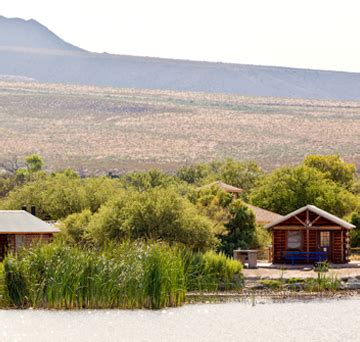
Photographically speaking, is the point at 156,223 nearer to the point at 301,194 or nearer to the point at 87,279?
the point at 87,279

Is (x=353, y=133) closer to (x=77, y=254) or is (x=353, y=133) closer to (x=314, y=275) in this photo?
(x=314, y=275)

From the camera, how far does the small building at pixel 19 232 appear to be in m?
70.3

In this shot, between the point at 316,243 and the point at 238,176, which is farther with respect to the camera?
the point at 238,176

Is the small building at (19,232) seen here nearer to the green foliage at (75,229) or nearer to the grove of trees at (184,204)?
the grove of trees at (184,204)

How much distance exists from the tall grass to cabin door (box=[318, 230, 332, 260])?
999 inches

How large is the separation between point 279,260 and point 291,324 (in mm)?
25991

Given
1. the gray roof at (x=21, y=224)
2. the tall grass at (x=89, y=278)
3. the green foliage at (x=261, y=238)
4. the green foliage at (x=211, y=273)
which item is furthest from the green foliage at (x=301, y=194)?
the tall grass at (x=89, y=278)

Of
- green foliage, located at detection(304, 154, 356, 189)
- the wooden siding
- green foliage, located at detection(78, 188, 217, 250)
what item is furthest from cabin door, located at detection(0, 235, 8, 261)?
green foliage, located at detection(304, 154, 356, 189)


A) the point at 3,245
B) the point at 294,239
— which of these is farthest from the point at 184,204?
the point at 3,245

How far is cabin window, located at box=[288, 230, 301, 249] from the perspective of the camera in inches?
2992

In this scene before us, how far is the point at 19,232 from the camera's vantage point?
7019 centimetres

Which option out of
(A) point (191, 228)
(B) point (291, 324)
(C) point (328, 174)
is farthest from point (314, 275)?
(C) point (328, 174)

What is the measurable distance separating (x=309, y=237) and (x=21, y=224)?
55.2 ft

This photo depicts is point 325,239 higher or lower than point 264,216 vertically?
lower
